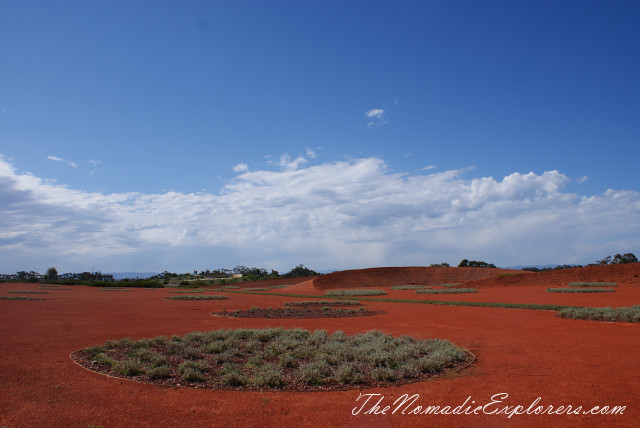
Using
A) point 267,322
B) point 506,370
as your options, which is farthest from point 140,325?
point 506,370

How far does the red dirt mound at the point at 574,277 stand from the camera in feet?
115

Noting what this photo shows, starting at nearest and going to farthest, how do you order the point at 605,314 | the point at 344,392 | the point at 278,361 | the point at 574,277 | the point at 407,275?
the point at 344,392
the point at 278,361
the point at 605,314
the point at 574,277
the point at 407,275

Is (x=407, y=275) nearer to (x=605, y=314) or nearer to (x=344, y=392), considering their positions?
(x=605, y=314)

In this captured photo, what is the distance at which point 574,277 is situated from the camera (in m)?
37.2

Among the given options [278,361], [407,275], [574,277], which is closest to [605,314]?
[278,361]

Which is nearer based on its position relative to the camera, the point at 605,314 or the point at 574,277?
the point at 605,314

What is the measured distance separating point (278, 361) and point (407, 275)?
49226 mm

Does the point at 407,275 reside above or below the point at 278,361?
below

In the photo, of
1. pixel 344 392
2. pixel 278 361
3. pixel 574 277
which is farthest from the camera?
pixel 574 277

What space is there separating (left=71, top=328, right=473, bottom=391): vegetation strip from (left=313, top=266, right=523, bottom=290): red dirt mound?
4085 cm

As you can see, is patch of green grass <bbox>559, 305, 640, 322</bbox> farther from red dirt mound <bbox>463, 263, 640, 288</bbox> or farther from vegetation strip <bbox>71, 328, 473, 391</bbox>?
red dirt mound <bbox>463, 263, 640, 288</bbox>

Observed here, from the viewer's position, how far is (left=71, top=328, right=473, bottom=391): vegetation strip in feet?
22.1

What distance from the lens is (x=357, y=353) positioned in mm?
8188

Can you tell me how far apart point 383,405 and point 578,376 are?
3.73 metres
